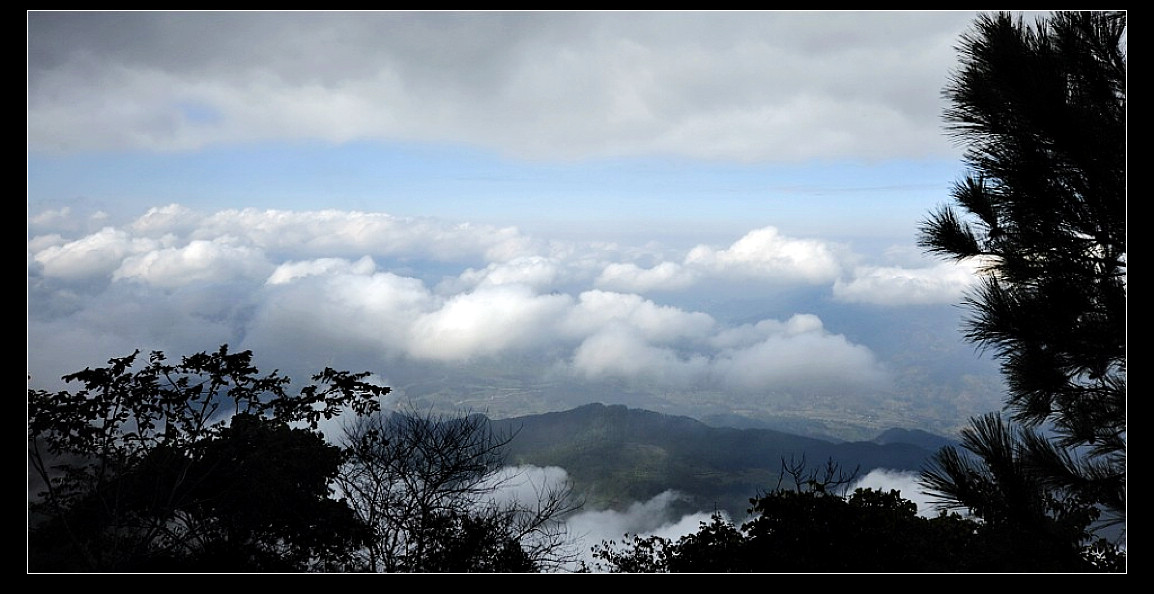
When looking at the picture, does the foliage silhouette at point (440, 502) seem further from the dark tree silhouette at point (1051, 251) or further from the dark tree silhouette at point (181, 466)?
the dark tree silhouette at point (1051, 251)

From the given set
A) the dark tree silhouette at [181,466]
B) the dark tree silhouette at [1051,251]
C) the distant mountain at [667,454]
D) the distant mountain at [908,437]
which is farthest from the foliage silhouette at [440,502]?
the distant mountain at [908,437]

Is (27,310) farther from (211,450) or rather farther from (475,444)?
(475,444)

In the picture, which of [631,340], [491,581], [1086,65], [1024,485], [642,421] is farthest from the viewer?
[631,340]

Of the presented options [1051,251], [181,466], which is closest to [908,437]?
[1051,251]

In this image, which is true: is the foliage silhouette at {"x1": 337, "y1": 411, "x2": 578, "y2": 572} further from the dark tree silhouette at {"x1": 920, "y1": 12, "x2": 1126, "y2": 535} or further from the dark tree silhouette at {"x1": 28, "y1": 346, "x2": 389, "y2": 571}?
the dark tree silhouette at {"x1": 920, "y1": 12, "x2": 1126, "y2": 535}

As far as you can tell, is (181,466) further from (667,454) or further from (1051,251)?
(667,454)
